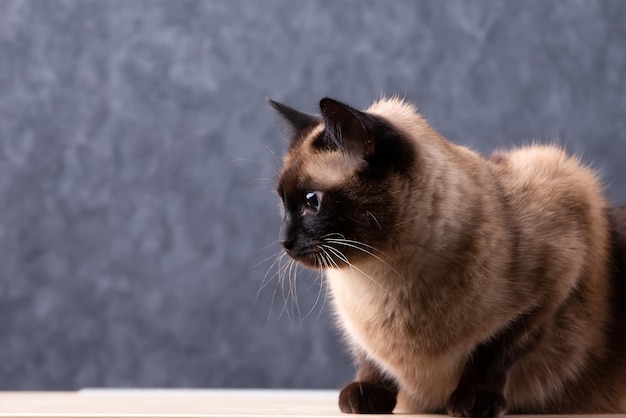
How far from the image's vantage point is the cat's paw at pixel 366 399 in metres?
1.21

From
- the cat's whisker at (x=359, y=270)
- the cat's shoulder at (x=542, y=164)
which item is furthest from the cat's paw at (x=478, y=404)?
the cat's shoulder at (x=542, y=164)

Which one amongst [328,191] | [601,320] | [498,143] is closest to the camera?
[328,191]

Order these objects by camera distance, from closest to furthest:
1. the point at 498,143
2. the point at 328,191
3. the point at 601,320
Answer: the point at 328,191 < the point at 601,320 < the point at 498,143

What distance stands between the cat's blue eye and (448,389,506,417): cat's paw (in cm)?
30

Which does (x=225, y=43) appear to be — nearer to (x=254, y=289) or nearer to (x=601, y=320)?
(x=254, y=289)

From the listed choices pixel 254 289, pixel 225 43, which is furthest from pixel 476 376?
pixel 225 43

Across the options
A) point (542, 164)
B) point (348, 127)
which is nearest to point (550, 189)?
point (542, 164)

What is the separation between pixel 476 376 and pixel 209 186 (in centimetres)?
129

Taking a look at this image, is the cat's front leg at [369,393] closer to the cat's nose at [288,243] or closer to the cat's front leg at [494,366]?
the cat's front leg at [494,366]

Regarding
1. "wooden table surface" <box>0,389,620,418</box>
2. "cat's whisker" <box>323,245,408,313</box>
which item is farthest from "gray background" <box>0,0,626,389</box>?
"cat's whisker" <box>323,245,408,313</box>

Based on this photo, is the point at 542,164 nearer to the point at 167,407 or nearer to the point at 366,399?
the point at 366,399

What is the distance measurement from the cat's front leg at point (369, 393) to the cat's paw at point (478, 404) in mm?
148

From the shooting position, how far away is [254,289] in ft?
7.46

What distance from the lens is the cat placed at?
109 cm
